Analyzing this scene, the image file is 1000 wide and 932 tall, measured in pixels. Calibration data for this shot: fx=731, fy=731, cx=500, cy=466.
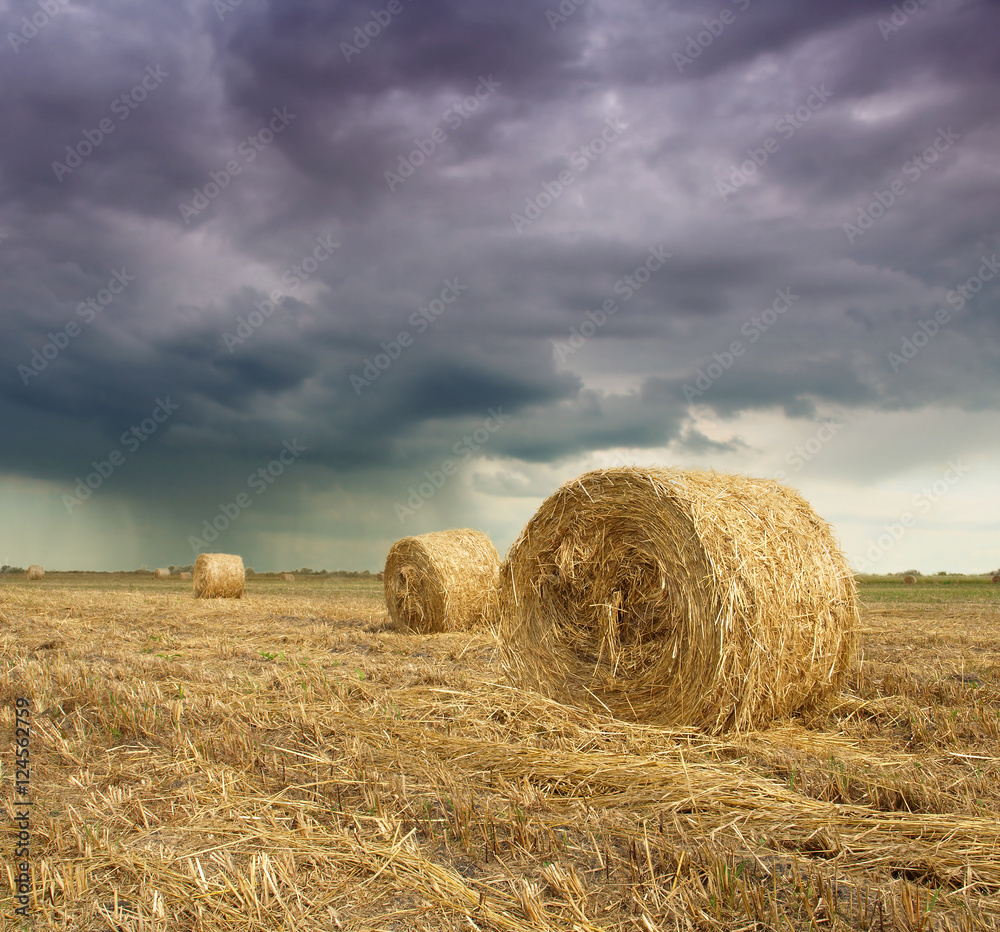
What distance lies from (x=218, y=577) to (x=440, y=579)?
36.9ft

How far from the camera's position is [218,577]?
21453 millimetres

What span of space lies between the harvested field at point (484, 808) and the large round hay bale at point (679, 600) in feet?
1.09

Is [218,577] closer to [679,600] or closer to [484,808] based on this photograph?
[679,600]

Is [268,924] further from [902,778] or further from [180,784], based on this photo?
[902,778]

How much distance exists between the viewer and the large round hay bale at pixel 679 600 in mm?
5340

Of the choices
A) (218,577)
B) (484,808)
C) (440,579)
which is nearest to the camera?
(484,808)

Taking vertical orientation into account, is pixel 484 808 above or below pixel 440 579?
below

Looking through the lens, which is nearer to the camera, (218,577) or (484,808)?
(484,808)

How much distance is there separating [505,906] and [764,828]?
141 cm

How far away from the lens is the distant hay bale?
842 inches

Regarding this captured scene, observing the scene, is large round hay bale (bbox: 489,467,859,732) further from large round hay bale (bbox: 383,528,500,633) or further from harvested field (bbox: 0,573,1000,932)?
large round hay bale (bbox: 383,528,500,633)

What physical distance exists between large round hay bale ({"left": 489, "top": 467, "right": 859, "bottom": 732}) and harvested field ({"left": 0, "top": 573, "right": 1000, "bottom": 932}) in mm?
333

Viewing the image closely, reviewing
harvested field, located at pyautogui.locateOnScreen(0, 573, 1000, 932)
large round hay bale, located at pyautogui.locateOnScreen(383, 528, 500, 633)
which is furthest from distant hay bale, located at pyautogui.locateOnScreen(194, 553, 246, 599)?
harvested field, located at pyautogui.locateOnScreen(0, 573, 1000, 932)

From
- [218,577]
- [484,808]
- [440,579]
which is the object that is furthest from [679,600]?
[218,577]
